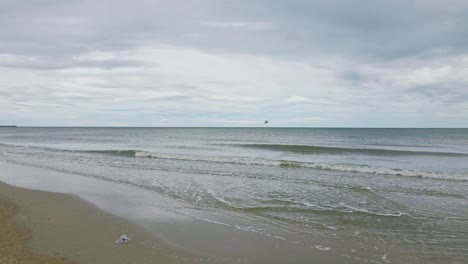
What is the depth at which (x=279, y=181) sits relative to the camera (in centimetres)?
1530

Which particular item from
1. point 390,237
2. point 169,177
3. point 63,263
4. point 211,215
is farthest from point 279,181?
point 63,263

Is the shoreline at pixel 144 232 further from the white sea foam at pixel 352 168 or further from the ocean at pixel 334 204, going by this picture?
the white sea foam at pixel 352 168

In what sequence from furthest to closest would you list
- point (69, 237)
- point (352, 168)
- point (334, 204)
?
point (352, 168)
point (334, 204)
point (69, 237)

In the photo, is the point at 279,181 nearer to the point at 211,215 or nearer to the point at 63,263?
the point at 211,215

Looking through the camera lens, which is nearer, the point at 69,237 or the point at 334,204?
the point at 69,237

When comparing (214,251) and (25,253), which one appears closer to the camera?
(25,253)

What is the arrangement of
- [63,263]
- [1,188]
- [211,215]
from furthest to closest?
[1,188] → [211,215] → [63,263]

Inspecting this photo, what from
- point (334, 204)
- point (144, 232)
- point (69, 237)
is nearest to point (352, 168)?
point (334, 204)

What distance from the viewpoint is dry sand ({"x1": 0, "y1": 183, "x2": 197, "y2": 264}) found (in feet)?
19.0

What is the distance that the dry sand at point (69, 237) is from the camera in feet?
19.0

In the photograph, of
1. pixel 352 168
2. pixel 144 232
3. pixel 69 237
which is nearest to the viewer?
pixel 69 237

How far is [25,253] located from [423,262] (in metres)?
7.78

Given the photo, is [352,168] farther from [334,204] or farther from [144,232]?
[144,232]

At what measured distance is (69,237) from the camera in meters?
6.89
